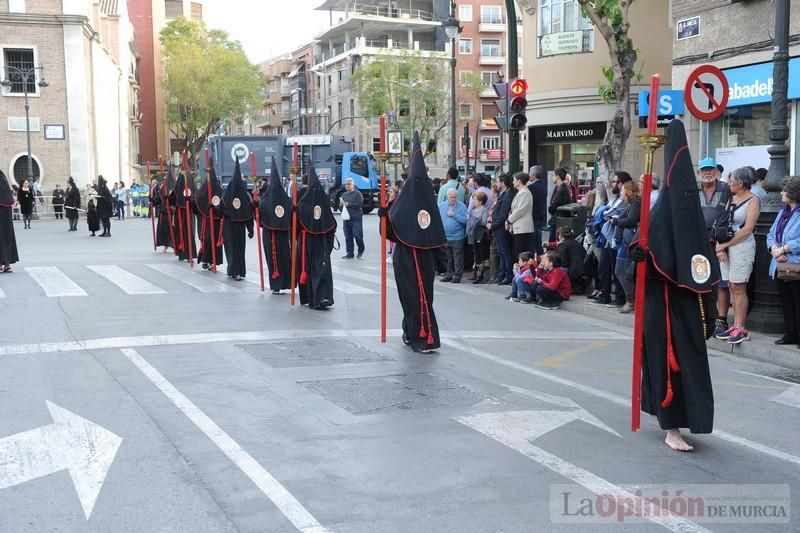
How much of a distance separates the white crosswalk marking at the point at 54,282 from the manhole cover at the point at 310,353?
201 inches

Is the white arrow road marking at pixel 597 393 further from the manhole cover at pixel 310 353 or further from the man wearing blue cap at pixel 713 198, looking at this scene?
the man wearing blue cap at pixel 713 198

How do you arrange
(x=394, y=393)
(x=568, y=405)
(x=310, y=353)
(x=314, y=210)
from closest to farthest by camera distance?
(x=568, y=405), (x=394, y=393), (x=310, y=353), (x=314, y=210)

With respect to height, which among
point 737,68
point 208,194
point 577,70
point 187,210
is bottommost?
point 187,210

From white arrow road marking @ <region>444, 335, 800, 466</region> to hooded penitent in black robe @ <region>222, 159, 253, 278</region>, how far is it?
21.1 feet

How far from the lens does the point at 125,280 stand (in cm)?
1496

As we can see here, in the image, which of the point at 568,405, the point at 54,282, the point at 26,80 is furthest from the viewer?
the point at 26,80

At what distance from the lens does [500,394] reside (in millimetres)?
7461

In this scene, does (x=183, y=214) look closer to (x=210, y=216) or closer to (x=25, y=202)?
(x=210, y=216)

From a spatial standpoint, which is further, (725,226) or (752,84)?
(752,84)

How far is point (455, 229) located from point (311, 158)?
98.0 feet

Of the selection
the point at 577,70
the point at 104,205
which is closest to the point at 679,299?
the point at 577,70

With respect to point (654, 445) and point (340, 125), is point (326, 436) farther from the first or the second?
point (340, 125)

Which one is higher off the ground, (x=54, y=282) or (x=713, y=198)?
(x=713, y=198)

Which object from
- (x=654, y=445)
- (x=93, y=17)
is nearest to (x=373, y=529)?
(x=654, y=445)
